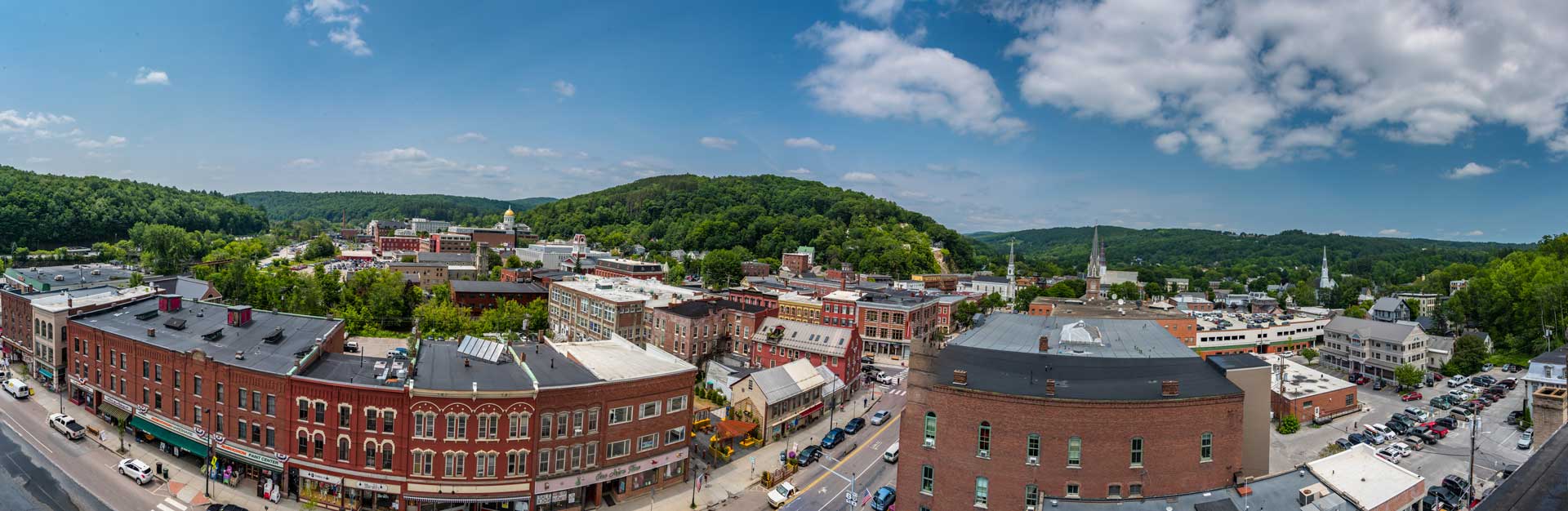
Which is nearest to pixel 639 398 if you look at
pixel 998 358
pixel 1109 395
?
pixel 998 358

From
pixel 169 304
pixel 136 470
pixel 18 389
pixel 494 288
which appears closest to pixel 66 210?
pixel 494 288

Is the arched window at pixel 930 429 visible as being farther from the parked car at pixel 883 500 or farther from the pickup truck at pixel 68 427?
the pickup truck at pixel 68 427

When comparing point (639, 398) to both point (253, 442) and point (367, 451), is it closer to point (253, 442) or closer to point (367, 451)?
point (367, 451)

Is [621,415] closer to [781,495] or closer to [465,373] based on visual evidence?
[465,373]

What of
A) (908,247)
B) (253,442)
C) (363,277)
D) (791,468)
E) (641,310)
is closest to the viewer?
(253,442)

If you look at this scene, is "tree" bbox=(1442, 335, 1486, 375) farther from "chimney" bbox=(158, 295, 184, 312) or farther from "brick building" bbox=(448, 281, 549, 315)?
"chimney" bbox=(158, 295, 184, 312)

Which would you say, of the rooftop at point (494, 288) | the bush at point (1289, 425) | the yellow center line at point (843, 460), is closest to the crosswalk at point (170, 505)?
the yellow center line at point (843, 460)

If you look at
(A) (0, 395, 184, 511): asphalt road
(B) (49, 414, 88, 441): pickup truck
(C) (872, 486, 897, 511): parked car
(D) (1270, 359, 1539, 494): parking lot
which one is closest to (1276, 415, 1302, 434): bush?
(D) (1270, 359, 1539, 494): parking lot
